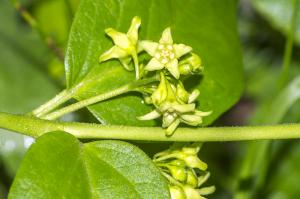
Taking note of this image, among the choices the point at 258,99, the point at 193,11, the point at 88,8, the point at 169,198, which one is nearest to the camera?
the point at 169,198

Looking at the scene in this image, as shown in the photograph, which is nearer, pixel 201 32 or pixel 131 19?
pixel 131 19

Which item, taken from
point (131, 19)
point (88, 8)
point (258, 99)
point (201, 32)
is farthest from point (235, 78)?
point (258, 99)

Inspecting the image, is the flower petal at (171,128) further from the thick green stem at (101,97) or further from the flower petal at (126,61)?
the flower petal at (126,61)

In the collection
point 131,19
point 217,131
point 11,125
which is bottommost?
point 217,131

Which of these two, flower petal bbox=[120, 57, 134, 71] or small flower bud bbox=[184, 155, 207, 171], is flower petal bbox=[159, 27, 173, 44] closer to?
flower petal bbox=[120, 57, 134, 71]

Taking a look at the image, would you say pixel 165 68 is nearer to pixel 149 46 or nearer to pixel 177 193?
pixel 149 46

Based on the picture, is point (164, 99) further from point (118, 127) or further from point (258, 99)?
point (258, 99)

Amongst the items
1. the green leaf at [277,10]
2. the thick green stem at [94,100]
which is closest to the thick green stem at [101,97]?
the thick green stem at [94,100]
